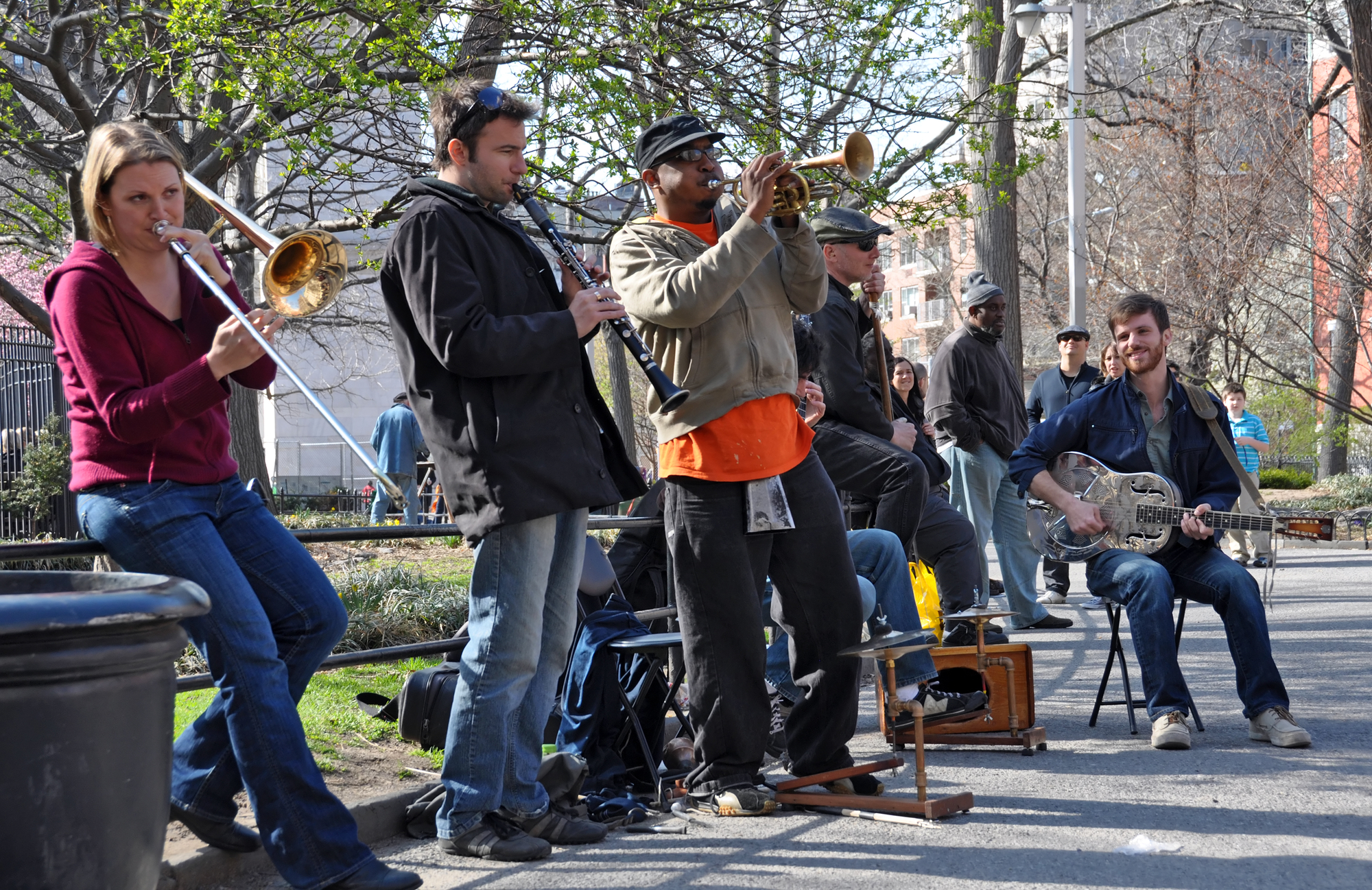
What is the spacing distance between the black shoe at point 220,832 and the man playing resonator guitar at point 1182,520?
3.71m

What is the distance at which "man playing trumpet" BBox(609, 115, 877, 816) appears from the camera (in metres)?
4.65

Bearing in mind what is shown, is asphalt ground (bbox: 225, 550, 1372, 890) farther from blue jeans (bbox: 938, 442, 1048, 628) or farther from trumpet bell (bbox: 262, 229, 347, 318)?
blue jeans (bbox: 938, 442, 1048, 628)

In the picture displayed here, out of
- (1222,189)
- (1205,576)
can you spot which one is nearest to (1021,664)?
(1205,576)

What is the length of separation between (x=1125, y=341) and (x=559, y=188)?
506 cm

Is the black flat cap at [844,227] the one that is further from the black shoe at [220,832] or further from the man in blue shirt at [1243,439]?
the man in blue shirt at [1243,439]

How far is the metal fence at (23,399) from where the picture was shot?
1506 centimetres

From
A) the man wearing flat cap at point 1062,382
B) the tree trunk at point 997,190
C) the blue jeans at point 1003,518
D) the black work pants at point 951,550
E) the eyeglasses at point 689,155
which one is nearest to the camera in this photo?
the eyeglasses at point 689,155

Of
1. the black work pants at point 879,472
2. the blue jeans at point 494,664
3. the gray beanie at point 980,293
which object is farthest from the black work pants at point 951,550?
the blue jeans at point 494,664

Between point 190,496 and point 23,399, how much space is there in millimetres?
13602

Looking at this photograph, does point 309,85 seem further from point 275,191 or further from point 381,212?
A: point 275,191

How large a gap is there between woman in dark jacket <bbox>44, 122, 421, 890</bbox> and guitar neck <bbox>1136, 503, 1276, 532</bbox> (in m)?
3.81

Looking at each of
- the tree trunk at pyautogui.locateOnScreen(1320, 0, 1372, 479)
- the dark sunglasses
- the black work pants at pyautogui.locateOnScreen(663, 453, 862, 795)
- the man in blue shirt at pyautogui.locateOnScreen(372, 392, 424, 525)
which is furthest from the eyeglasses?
the tree trunk at pyautogui.locateOnScreen(1320, 0, 1372, 479)

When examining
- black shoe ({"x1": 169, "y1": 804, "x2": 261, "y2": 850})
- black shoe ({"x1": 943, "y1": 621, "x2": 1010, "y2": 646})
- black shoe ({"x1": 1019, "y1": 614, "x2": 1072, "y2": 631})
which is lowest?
black shoe ({"x1": 1019, "y1": 614, "x2": 1072, "y2": 631})

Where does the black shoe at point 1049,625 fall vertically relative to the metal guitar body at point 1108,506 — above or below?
below
